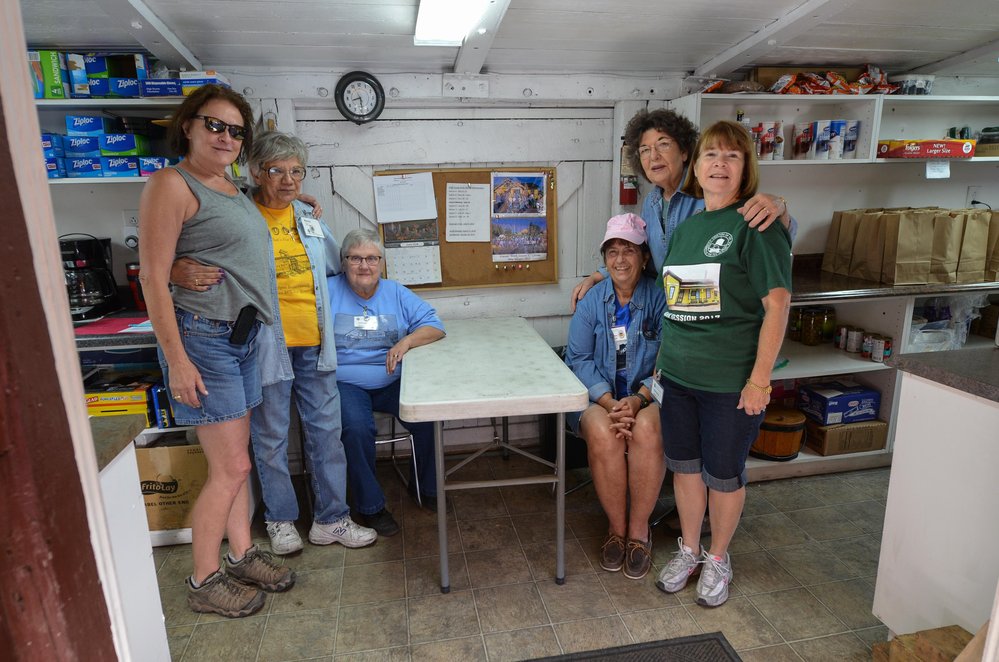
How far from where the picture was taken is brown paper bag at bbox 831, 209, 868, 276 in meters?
3.19

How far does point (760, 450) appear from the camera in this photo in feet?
9.80

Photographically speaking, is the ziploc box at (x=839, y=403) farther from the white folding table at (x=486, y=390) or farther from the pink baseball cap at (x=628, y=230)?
the white folding table at (x=486, y=390)

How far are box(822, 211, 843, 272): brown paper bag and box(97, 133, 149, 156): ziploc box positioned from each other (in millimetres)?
3466

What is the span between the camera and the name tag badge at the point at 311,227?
2.29 meters

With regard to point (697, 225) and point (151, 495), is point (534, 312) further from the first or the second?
point (151, 495)

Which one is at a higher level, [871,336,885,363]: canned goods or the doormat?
[871,336,885,363]: canned goods

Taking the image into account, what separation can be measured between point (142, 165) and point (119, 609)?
7.61 ft

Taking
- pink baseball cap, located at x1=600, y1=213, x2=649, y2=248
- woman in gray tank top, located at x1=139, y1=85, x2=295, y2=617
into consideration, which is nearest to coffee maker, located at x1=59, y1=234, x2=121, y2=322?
woman in gray tank top, located at x1=139, y1=85, x2=295, y2=617

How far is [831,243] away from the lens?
11.0 feet

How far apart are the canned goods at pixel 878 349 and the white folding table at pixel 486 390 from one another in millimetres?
1744

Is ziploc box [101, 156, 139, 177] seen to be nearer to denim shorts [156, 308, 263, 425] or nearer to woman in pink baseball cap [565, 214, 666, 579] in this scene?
denim shorts [156, 308, 263, 425]

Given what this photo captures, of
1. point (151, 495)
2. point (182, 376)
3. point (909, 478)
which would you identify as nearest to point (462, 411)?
point (182, 376)

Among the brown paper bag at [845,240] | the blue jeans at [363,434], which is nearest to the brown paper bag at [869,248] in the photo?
the brown paper bag at [845,240]

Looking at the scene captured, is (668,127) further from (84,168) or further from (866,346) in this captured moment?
(84,168)
